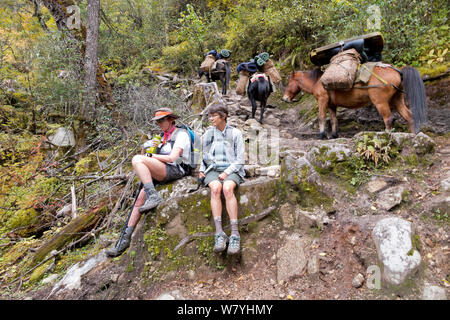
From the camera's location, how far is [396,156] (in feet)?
11.1

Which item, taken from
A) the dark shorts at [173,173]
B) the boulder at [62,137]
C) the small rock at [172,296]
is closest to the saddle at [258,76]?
the dark shorts at [173,173]

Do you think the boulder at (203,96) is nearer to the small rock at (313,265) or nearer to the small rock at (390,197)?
the small rock at (390,197)

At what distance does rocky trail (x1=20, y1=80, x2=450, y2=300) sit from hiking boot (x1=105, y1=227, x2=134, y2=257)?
0.34 feet

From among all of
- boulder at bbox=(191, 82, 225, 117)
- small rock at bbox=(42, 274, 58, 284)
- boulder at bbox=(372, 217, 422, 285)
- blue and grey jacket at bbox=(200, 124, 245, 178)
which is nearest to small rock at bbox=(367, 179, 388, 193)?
boulder at bbox=(372, 217, 422, 285)

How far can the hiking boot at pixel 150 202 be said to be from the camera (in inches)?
119

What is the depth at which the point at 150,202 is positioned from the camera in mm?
3049

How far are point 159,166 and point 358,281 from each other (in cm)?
273

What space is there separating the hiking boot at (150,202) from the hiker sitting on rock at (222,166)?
69 centimetres

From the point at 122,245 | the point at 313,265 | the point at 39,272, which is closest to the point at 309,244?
the point at 313,265

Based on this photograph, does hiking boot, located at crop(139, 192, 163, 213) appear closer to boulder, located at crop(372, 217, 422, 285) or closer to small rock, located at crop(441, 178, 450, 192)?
boulder, located at crop(372, 217, 422, 285)

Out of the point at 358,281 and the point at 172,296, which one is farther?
the point at 172,296

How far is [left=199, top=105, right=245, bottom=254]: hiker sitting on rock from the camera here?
110 inches

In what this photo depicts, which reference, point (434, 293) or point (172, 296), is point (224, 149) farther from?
point (434, 293)

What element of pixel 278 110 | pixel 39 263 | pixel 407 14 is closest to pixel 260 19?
pixel 278 110
